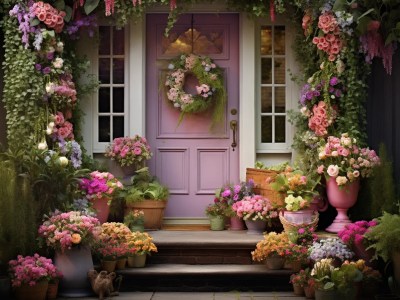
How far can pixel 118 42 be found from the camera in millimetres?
10305

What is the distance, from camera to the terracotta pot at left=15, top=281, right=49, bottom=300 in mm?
7387

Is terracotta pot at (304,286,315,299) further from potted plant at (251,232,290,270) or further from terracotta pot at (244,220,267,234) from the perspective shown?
terracotta pot at (244,220,267,234)

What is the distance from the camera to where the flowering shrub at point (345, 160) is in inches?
357

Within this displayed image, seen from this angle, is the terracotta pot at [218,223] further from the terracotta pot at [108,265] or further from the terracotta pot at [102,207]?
the terracotta pot at [108,265]

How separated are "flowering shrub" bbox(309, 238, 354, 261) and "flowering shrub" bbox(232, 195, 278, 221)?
1.08 metres

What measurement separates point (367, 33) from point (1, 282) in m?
4.51

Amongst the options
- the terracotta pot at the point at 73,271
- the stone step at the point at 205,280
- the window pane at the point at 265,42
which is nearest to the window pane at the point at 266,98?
the window pane at the point at 265,42

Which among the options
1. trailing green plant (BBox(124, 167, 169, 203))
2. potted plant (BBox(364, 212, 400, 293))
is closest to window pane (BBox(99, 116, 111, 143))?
trailing green plant (BBox(124, 167, 169, 203))

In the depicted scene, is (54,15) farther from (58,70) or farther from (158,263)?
(158,263)

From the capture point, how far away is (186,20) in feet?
33.9

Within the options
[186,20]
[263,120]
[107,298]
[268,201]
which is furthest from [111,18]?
[107,298]

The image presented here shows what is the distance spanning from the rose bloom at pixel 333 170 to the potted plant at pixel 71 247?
8.58 feet

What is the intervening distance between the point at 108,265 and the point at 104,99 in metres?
2.70

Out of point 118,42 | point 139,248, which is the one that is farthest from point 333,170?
point 118,42
